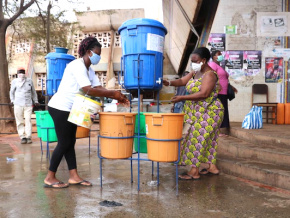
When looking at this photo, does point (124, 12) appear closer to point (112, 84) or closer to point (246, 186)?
point (112, 84)

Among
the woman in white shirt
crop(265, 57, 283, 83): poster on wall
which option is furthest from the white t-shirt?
crop(265, 57, 283, 83): poster on wall

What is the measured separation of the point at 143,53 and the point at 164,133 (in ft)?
3.12

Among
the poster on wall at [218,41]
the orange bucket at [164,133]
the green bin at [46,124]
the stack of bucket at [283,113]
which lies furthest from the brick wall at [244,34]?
the orange bucket at [164,133]

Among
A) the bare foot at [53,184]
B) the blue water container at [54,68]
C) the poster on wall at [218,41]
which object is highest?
the poster on wall at [218,41]

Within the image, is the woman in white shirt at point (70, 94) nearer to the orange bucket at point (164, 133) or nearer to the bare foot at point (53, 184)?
the bare foot at point (53, 184)

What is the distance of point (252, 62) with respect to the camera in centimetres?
733

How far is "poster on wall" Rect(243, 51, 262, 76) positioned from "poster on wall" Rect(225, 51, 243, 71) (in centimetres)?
10

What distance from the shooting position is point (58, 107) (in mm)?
3248

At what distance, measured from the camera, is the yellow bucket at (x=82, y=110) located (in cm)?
305

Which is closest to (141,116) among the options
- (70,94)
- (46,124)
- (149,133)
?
(149,133)

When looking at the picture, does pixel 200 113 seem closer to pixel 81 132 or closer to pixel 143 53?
pixel 143 53

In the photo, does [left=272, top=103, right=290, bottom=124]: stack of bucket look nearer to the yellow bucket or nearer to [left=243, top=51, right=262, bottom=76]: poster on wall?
[left=243, top=51, right=262, bottom=76]: poster on wall

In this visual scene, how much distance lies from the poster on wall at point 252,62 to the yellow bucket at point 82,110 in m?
5.34

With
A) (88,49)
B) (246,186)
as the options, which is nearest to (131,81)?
(88,49)
